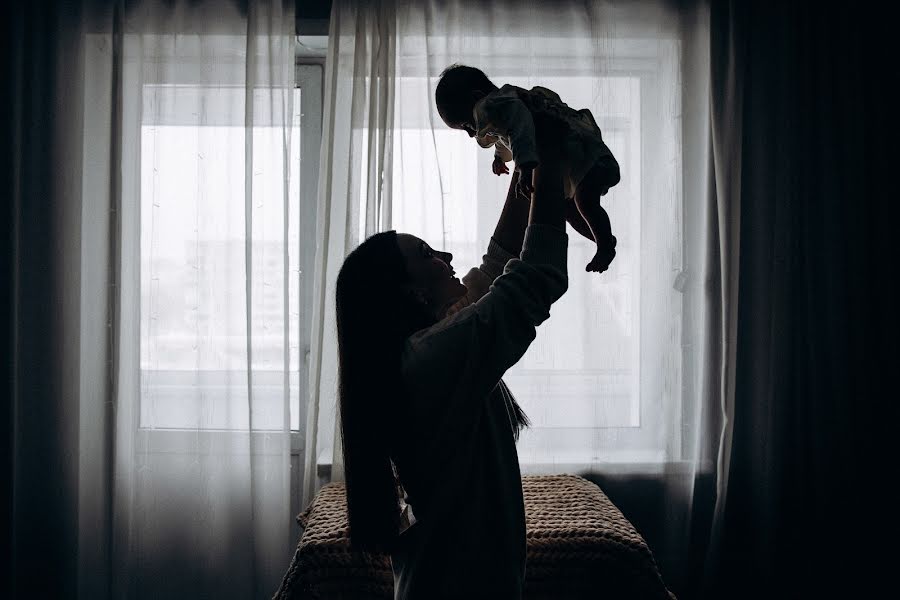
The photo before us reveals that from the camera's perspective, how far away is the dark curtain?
2.19 metres

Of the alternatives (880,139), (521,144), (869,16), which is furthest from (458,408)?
(869,16)

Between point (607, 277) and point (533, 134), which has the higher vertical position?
point (533, 134)

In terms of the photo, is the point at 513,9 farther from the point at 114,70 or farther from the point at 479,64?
the point at 114,70

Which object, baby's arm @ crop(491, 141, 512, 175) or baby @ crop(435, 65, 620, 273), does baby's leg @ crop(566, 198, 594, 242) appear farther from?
baby's arm @ crop(491, 141, 512, 175)

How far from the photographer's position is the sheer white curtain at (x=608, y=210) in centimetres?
218

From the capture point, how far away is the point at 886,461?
2.22 metres

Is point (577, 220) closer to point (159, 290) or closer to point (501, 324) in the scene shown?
point (501, 324)

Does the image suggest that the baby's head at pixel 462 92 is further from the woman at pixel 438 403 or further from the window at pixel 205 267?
the window at pixel 205 267

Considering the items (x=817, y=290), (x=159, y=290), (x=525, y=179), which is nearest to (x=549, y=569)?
(x=525, y=179)

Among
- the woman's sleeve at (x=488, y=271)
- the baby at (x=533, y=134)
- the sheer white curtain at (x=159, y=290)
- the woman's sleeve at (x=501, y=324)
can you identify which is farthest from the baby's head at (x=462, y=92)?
the sheer white curtain at (x=159, y=290)

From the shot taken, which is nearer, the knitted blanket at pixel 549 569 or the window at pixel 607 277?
the knitted blanket at pixel 549 569

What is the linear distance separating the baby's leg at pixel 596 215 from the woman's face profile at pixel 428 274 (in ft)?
0.70

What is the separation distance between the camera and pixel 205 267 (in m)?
2.18

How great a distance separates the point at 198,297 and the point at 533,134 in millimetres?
1675
